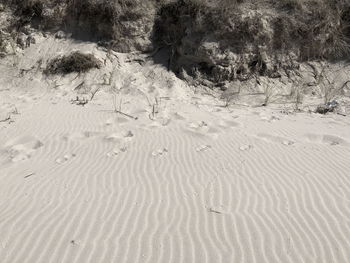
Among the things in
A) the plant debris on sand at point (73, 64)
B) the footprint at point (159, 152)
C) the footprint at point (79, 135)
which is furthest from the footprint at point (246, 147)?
the plant debris on sand at point (73, 64)

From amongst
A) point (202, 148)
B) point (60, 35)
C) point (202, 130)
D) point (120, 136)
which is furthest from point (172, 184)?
point (60, 35)

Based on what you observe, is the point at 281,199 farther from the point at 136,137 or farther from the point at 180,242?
the point at 136,137

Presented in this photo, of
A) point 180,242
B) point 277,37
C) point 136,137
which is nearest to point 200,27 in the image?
point 277,37

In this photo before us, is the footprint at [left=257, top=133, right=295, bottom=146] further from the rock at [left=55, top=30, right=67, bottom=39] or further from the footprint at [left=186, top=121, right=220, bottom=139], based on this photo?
the rock at [left=55, top=30, right=67, bottom=39]

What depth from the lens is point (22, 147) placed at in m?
5.75

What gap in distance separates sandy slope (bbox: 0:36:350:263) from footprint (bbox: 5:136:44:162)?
26 mm

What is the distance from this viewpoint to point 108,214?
12.5 feet

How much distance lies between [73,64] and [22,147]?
166 inches

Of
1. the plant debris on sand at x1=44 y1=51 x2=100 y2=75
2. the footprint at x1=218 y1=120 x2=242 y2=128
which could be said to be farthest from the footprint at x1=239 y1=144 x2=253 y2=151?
the plant debris on sand at x1=44 y1=51 x2=100 y2=75

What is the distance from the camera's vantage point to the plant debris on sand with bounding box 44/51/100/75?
943 centimetres

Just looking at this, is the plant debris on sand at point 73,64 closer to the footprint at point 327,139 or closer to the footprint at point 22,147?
the footprint at point 22,147

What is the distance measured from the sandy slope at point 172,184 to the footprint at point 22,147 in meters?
0.03

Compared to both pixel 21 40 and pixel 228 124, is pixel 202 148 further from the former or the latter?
pixel 21 40

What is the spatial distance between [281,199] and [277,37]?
19.9 ft
